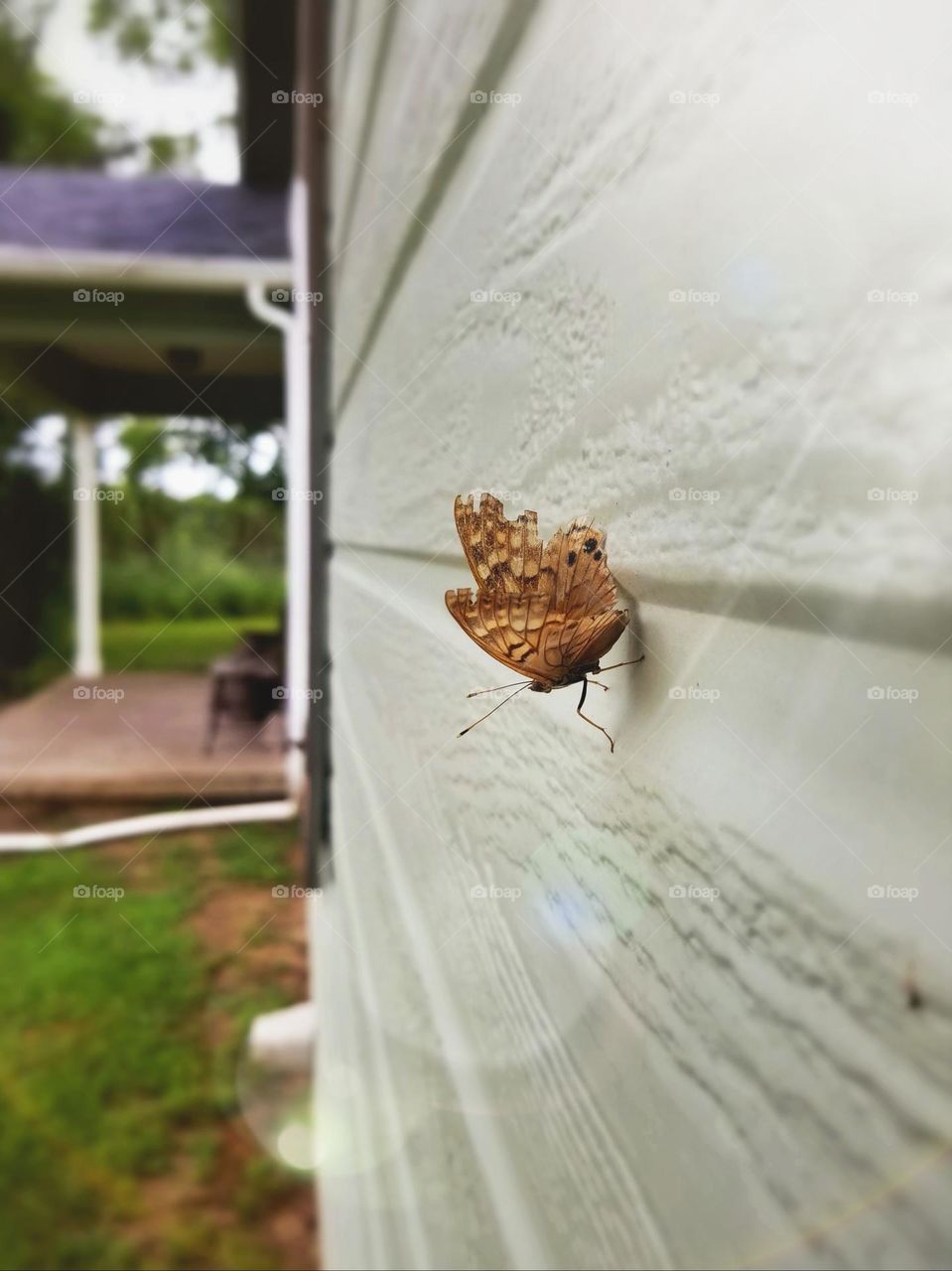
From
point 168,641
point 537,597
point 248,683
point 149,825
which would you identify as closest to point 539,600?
point 537,597

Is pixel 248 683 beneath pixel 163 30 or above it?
beneath

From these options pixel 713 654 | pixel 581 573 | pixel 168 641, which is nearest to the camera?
pixel 713 654

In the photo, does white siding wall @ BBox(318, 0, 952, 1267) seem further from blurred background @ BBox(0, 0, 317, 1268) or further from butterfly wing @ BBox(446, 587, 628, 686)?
blurred background @ BBox(0, 0, 317, 1268)

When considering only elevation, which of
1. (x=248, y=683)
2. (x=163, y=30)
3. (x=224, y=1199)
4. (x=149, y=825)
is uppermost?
(x=163, y=30)

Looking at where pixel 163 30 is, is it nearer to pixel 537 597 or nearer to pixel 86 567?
pixel 86 567

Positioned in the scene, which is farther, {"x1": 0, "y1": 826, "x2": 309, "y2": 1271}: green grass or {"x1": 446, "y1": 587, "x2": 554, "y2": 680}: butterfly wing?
{"x1": 0, "y1": 826, "x2": 309, "y2": 1271}: green grass

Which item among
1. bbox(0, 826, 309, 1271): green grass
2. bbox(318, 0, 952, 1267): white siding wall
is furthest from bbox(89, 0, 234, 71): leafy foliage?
bbox(318, 0, 952, 1267): white siding wall

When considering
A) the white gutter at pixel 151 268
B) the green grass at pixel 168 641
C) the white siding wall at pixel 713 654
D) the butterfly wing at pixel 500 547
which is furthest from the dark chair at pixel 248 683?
the butterfly wing at pixel 500 547
